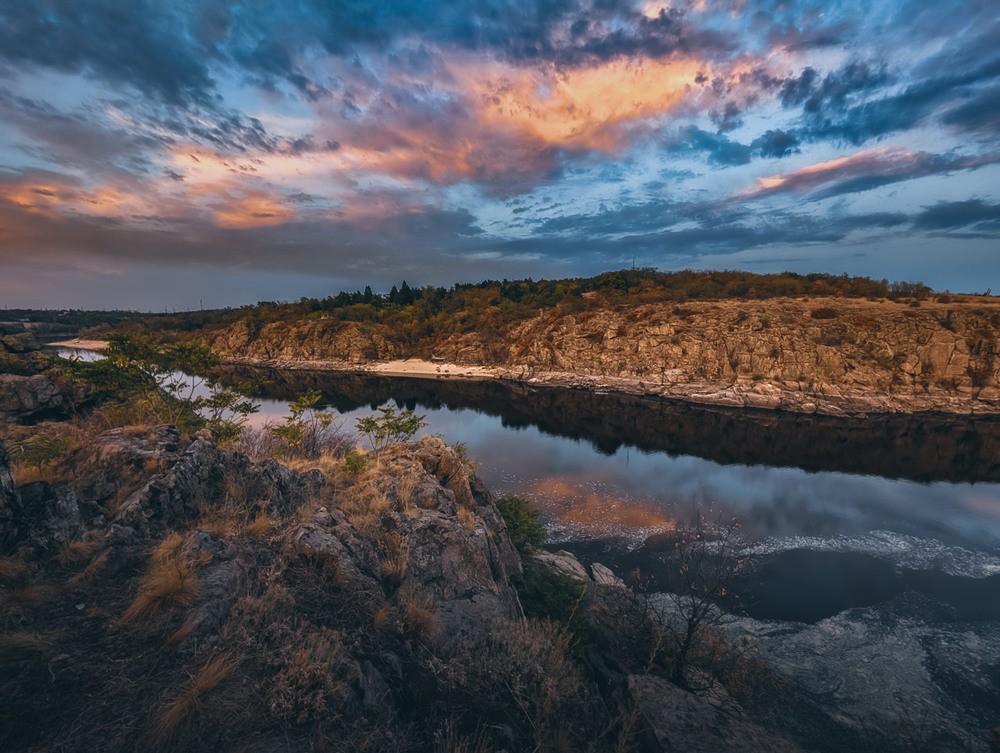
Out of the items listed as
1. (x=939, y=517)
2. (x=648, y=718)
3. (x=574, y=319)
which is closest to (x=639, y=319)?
(x=574, y=319)

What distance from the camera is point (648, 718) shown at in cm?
757

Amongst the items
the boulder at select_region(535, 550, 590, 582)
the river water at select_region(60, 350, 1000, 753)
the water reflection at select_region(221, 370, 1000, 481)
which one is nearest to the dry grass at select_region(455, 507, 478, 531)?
the boulder at select_region(535, 550, 590, 582)

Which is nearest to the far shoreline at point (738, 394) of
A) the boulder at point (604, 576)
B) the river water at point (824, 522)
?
the river water at point (824, 522)

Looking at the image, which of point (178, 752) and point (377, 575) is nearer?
point (178, 752)

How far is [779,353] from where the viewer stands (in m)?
54.0

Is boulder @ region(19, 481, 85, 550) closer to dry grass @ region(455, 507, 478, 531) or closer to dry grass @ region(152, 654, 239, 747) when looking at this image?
dry grass @ region(152, 654, 239, 747)

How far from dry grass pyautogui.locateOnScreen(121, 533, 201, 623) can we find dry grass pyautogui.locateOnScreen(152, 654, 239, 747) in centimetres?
132

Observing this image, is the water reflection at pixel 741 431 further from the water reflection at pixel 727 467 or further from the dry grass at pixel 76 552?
the dry grass at pixel 76 552

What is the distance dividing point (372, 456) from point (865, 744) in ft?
53.3

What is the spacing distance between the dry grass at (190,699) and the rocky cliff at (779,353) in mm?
55877

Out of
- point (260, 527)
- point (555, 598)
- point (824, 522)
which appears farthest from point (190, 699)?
point (824, 522)

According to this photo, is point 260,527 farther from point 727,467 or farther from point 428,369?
point 428,369

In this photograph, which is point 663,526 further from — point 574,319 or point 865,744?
point 574,319

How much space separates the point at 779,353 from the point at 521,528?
53.3 meters
